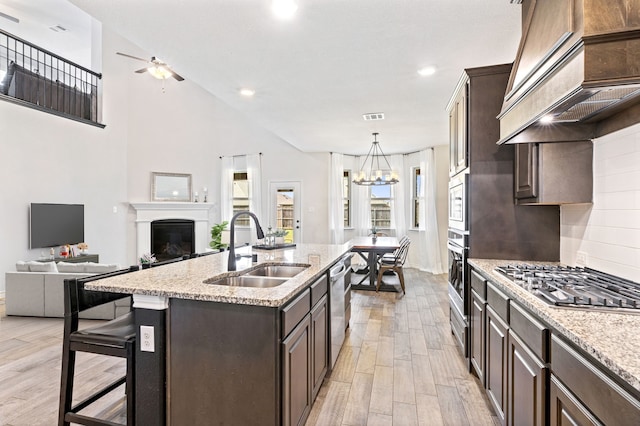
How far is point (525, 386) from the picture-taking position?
149cm

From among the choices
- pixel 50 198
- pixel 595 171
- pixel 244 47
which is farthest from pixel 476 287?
pixel 50 198

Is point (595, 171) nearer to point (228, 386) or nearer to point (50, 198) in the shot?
point (228, 386)

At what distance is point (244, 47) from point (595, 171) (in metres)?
2.73

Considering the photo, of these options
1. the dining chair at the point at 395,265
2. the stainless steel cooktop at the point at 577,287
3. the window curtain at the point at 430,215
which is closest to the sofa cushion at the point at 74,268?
the dining chair at the point at 395,265

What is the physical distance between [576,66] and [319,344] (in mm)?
2059

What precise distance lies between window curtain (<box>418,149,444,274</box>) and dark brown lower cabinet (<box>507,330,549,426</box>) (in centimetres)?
548

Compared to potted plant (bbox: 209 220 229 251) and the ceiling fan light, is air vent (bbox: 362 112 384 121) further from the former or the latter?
potted plant (bbox: 209 220 229 251)

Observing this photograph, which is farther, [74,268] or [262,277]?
[74,268]

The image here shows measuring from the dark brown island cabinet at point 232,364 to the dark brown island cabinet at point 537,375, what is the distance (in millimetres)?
1106

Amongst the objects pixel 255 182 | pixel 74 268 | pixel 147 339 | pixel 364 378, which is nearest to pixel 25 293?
pixel 74 268

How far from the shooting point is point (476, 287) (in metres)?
2.41

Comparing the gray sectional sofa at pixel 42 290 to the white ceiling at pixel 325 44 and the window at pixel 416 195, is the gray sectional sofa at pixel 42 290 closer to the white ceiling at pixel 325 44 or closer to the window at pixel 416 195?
the white ceiling at pixel 325 44

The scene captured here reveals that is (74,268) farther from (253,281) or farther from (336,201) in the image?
(336,201)

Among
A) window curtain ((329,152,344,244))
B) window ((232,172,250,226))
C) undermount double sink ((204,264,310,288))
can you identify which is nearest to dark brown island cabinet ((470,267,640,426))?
undermount double sink ((204,264,310,288))
